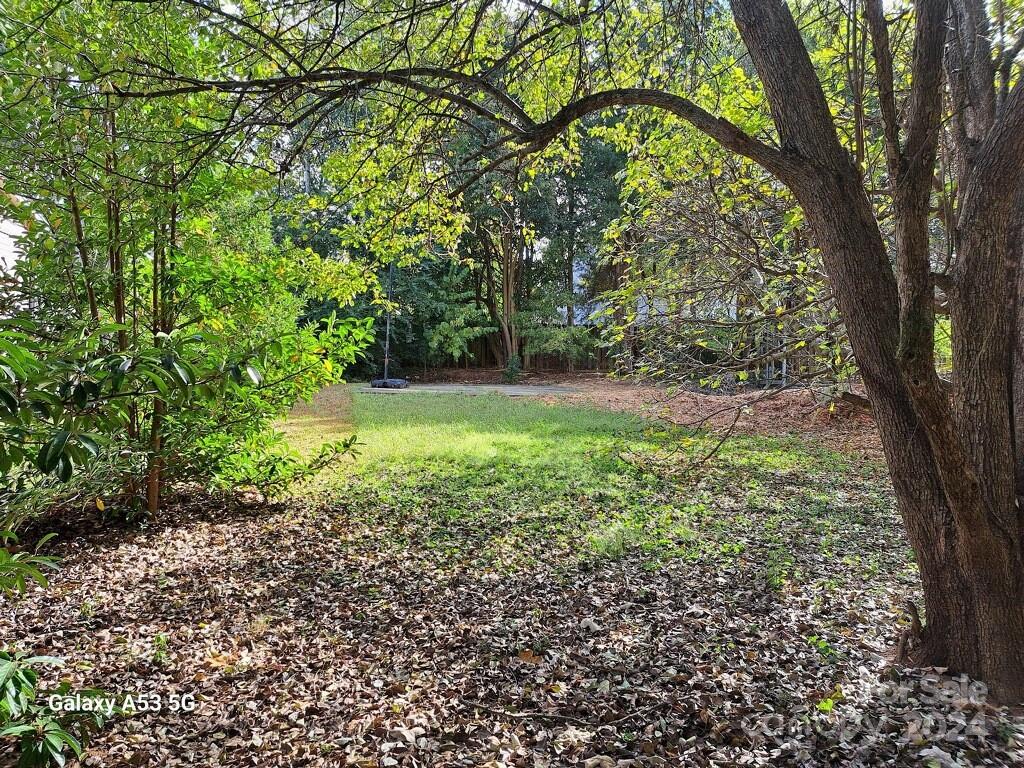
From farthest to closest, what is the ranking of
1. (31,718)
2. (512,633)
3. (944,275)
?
1. (512,633)
2. (944,275)
3. (31,718)

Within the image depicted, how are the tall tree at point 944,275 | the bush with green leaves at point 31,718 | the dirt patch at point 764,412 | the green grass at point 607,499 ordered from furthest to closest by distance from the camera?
1. the dirt patch at point 764,412
2. the green grass at point 607,499
3. the tall tree at point 944,275
4. the bush with green leaves at point 31,718

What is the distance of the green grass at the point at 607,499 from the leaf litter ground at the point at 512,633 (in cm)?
3

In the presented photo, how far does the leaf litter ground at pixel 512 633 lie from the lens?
191 cm

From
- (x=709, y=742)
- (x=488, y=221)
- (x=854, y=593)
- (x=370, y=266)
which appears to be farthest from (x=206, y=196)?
(x=854, y=593)

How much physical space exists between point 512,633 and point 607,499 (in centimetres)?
246

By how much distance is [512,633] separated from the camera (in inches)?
107

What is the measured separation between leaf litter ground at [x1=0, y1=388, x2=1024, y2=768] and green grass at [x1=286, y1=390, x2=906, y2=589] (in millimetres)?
34

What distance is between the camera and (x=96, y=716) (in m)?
1.57

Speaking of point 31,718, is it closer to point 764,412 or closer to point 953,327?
point 953,327

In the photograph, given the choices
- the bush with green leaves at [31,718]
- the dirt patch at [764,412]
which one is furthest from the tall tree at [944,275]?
the bush with green leaves at [31,718]

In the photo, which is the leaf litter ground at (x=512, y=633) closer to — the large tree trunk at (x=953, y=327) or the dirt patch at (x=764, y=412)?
the large tree trunk at (x=953, y=327)

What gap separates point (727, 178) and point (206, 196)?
4.18 m

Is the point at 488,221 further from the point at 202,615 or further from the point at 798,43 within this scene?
the point at 202,615

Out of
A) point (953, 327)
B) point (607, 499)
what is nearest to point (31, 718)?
point (953, 327)
